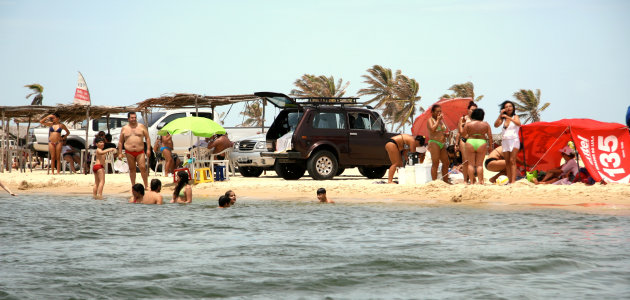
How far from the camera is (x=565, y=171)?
1383 centimetres

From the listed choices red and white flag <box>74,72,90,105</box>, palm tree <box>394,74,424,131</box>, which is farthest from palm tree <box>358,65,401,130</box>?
red and white flag <box>74,72,90,105</box>

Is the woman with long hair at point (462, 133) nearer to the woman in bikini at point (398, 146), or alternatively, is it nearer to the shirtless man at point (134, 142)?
the woman in bikini at point (398, 146)

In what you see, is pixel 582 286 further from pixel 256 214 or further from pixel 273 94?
pixel 273 94

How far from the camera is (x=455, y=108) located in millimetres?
16312

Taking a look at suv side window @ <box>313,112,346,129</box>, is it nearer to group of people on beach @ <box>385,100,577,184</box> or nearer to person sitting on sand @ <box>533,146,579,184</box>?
group of people on beach @ <box>385,100,577,184</box>

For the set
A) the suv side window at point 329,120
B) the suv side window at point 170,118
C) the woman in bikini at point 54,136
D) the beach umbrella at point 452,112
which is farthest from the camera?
the suv side window at point 170,118

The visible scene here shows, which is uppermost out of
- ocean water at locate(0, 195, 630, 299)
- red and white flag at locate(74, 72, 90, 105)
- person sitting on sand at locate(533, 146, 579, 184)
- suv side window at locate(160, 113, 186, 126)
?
red and white flag at locate(74, 72, 90, 105)

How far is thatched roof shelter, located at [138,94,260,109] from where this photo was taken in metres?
19.1

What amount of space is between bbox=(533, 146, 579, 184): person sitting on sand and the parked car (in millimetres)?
4421

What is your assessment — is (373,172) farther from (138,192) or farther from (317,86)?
(317,86)

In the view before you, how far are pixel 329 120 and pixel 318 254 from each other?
936cm

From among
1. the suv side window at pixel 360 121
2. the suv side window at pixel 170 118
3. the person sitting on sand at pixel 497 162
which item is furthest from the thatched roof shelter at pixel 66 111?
the person sitting on sand at pixel 497 162

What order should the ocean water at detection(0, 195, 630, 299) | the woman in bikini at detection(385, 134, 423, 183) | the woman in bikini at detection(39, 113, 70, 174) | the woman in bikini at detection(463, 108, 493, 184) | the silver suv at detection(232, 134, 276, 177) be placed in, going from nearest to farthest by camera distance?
1. the ocean water at detection(0, 195, 630, 299)
2. the woman in bikini at detection(463, 108, 493, 184)
3. the woman in bikini at detection(385, 134, 423, 183)
4. the silver suv at detection(232, 134, 276, 177)
5. the woman in bikini at detection(39, 113, 70, 174)

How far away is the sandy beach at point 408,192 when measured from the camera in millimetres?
12273
